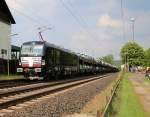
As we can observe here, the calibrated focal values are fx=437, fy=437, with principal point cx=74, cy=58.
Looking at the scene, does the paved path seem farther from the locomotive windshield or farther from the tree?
the tree

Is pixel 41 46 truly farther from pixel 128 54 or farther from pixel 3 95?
pixel 128 54

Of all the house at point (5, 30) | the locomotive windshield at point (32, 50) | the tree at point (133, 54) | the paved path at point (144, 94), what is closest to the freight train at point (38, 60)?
the locomotive windshield at point (32, 50)

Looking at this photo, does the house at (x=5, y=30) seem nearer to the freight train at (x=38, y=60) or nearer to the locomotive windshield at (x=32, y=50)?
the freight train at (x=38, y=60)

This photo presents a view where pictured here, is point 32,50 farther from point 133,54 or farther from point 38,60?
point 133,54

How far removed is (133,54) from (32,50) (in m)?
134

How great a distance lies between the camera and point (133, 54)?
6649 inches

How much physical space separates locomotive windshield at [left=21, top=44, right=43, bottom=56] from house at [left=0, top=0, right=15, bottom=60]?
2694 centimetres

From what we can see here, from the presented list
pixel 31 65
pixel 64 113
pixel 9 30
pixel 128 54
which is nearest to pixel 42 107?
pixel 64 113

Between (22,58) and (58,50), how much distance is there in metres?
5.56

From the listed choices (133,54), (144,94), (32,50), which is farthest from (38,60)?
(133,54)

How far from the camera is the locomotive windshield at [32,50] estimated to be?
3656 centimetres

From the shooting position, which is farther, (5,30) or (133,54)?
(133,54)

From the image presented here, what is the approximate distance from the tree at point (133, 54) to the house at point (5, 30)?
314 ft

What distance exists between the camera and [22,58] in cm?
3725
